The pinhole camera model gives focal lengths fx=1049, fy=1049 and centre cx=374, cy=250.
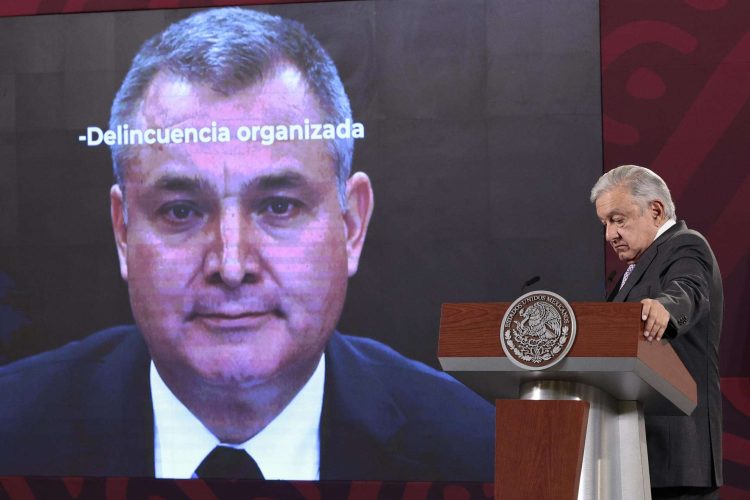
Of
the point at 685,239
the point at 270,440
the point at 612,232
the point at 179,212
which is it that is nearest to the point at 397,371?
the point at 270,440

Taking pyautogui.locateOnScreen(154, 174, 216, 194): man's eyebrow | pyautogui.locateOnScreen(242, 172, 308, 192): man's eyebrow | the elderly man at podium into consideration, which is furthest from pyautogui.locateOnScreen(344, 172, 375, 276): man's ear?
the elderly man at podium

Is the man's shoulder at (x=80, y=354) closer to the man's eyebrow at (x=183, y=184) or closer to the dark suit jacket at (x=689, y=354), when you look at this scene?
the man's eyebrow at (x=183, y=184)

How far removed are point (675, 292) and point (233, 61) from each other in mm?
3183

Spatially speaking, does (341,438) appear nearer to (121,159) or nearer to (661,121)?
(121,159)

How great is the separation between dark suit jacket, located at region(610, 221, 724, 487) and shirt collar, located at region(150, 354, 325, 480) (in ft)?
8.37

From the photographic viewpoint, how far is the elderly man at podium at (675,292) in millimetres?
2387

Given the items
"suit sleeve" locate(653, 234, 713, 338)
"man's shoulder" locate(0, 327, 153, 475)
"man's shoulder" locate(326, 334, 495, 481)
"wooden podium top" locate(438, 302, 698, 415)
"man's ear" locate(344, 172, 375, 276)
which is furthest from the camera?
"man's shoulder" locate(0, 327, 153, 475)

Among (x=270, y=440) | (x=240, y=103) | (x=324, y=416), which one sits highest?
(x=240, y=103)

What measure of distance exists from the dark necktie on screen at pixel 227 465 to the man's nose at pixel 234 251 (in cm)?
78

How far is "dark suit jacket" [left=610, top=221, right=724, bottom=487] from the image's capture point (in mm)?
2385

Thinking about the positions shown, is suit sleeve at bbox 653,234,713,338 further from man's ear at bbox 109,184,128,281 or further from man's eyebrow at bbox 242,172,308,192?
man's ear at bbox 109,184,128,281

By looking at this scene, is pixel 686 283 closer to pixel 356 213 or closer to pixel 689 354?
pixel 689 354

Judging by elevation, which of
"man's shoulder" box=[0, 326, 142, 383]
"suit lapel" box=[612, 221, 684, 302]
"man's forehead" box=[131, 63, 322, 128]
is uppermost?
"man's forehead" box=[131, 63, 322, 128]

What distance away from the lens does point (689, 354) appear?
2.50m
